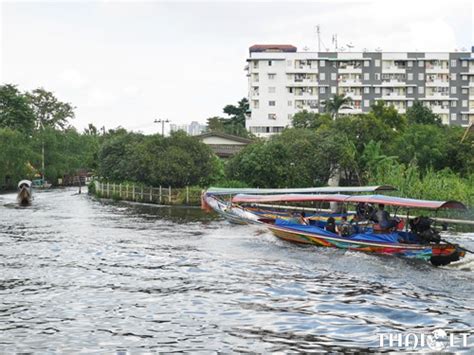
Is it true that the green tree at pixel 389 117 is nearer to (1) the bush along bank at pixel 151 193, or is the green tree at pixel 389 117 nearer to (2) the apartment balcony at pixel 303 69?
(1) the bush along bank at pixel 151 193

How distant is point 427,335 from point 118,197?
4565 centimetres

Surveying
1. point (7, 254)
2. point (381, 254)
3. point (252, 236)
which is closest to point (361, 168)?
point (252, 236)

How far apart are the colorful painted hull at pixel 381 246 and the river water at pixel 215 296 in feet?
1.05

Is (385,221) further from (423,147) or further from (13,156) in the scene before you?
(13,156)

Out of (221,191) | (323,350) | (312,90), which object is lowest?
(323,350)

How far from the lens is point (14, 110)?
8769cm

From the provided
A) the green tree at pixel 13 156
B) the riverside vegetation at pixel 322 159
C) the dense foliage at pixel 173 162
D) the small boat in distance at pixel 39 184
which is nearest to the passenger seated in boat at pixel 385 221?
the riverside vegetation at pixel 322 159

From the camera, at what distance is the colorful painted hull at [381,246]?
20547mm

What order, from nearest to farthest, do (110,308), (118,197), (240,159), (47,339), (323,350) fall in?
(323,350)
(47,339)
(110,308)
(240,159)
(118,197)

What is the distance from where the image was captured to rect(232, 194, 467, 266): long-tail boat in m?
20.8

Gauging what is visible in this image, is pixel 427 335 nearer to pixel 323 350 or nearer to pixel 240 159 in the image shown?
pixel 323 350

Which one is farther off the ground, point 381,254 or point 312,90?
point 312,90

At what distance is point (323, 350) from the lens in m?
12.0

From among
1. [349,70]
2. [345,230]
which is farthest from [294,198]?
[349,70]
